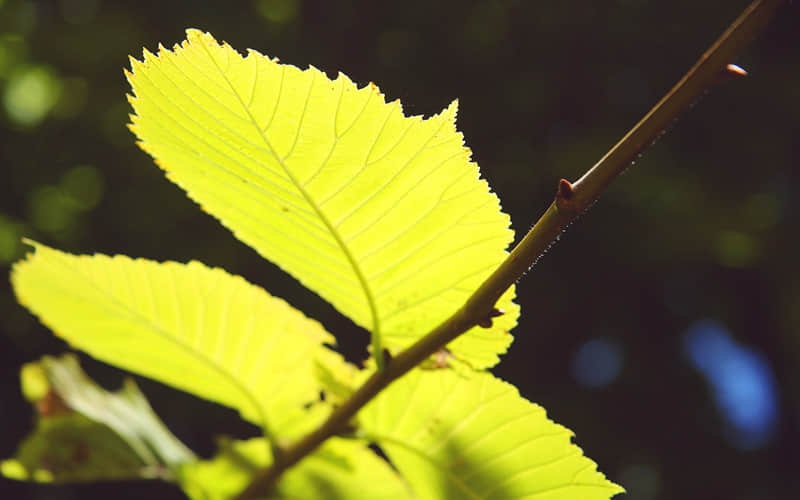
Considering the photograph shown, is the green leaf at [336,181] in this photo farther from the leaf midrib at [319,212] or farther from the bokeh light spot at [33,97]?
the bokeh light spot at [33,97]

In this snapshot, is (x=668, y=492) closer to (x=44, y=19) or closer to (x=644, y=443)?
(x=644, y=443)

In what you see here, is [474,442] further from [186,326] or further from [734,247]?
[734,247]

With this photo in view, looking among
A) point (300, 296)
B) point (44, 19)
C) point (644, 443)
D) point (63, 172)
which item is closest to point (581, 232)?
point (644, 443)

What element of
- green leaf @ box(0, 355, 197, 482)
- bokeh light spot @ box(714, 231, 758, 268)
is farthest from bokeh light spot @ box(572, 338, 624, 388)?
green leaf @ box(0, 355, 197, 482)

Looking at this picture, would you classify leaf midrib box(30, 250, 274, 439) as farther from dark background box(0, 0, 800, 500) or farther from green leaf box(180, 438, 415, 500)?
dark background box(0, 0, 800, 500)

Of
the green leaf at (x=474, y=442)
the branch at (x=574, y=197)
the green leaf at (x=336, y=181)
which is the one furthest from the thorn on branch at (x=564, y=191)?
the green leaf at (x=474, y=442)

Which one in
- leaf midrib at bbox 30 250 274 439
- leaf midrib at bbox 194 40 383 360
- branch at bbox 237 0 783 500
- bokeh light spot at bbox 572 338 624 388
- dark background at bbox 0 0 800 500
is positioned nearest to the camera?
branch at bbox 237 0 783 500
